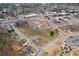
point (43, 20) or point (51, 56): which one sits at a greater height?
point (43, 20)

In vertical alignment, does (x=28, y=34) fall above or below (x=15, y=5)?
below

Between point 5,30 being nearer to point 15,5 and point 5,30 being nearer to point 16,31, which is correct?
point 16,31

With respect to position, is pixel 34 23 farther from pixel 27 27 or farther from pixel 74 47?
pixel 74 47

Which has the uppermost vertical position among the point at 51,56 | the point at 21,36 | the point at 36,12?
the point at 36,12

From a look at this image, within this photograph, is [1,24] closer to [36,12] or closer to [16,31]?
[16,31]

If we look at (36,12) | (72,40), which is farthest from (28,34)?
(72,40)

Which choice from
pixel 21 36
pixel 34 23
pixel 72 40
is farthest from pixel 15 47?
pixel 72 40
